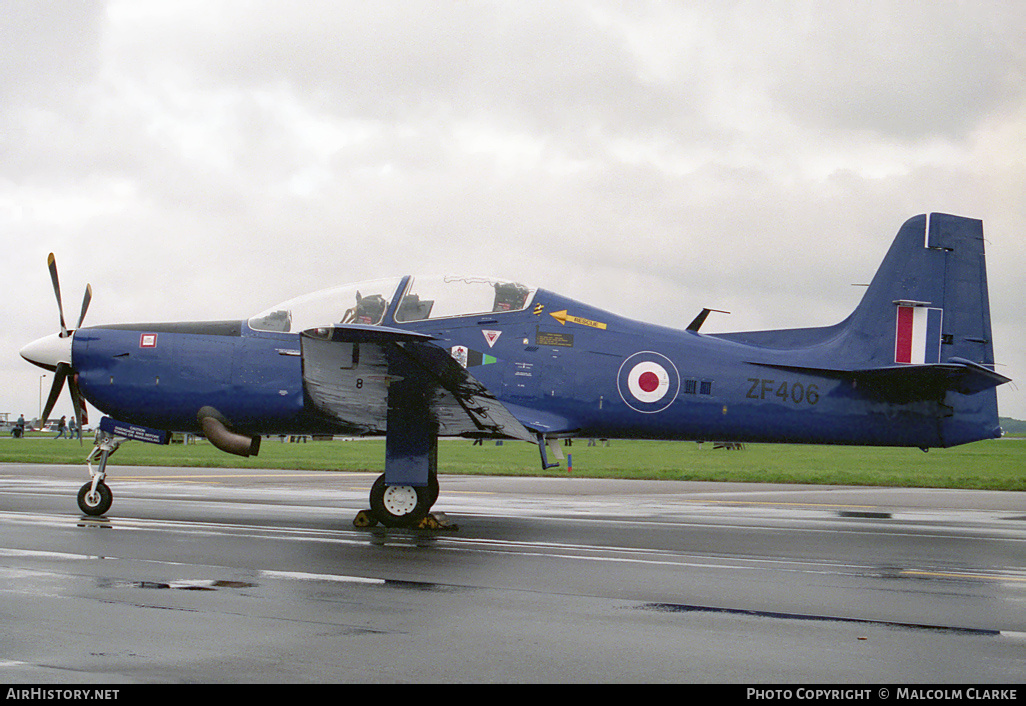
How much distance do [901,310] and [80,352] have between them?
11189mm

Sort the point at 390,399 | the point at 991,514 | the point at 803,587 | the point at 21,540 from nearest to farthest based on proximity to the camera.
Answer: the point at 803,587
the point at 21,540
the point at 390,399
the point at 991,514

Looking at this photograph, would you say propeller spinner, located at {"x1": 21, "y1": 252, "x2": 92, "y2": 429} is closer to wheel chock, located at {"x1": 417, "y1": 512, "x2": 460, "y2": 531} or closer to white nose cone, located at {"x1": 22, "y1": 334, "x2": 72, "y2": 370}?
white nose cone, located at {"x1": 22, "y1": 334, "x2": 72, "y2": 370}

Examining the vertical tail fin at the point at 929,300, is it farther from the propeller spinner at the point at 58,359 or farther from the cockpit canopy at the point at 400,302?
the propeller spinner at the point at 58,359

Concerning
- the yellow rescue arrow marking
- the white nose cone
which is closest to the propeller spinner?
the white nose cone

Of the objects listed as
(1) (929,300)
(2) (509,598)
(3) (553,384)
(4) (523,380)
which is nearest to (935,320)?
(1) (929,300)

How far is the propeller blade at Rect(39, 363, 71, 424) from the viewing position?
41.1 ft

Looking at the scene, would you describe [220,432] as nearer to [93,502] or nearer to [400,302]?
[93,502]

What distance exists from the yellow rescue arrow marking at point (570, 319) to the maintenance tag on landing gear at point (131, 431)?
5.56 meters

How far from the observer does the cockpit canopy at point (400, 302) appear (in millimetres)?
12000

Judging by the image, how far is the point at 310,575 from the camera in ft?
25.6

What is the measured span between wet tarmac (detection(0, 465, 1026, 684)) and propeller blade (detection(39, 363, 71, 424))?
4.84ft

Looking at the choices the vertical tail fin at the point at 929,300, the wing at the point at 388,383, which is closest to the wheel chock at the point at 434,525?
the wing at the point at 388,383

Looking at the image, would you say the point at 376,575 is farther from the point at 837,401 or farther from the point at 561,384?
the point at 837,401
